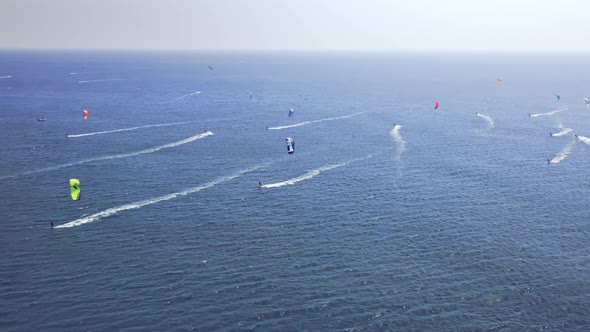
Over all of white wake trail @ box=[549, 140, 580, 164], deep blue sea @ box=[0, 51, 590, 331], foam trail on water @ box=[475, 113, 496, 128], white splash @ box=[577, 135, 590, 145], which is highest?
foam trail on water @ box=[475, 113, 496, 128]

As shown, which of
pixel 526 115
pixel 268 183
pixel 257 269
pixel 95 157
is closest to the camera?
pixel 257 269

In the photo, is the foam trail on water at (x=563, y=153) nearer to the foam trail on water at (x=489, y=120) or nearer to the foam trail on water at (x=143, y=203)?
the foam trail on water at (x=489, y=120)

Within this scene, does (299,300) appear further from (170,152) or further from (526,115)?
(526,115)

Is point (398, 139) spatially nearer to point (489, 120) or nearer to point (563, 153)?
point (563, 153)

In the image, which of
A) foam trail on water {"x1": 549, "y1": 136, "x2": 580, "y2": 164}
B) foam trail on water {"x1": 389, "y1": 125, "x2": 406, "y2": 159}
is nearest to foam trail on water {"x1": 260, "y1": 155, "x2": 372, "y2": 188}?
foam trail on water {"x1": 389, "y1": 125, "x2": 406, "y2": 159}

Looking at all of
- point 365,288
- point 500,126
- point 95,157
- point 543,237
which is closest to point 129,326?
point 365,288

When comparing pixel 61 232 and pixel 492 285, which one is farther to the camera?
pixel 61 232

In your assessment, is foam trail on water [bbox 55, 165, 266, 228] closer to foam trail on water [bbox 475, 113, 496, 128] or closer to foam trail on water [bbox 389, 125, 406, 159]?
foam trail on water [bbox 389, 125, 406, 159]

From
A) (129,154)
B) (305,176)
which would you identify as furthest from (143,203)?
(129,154)
